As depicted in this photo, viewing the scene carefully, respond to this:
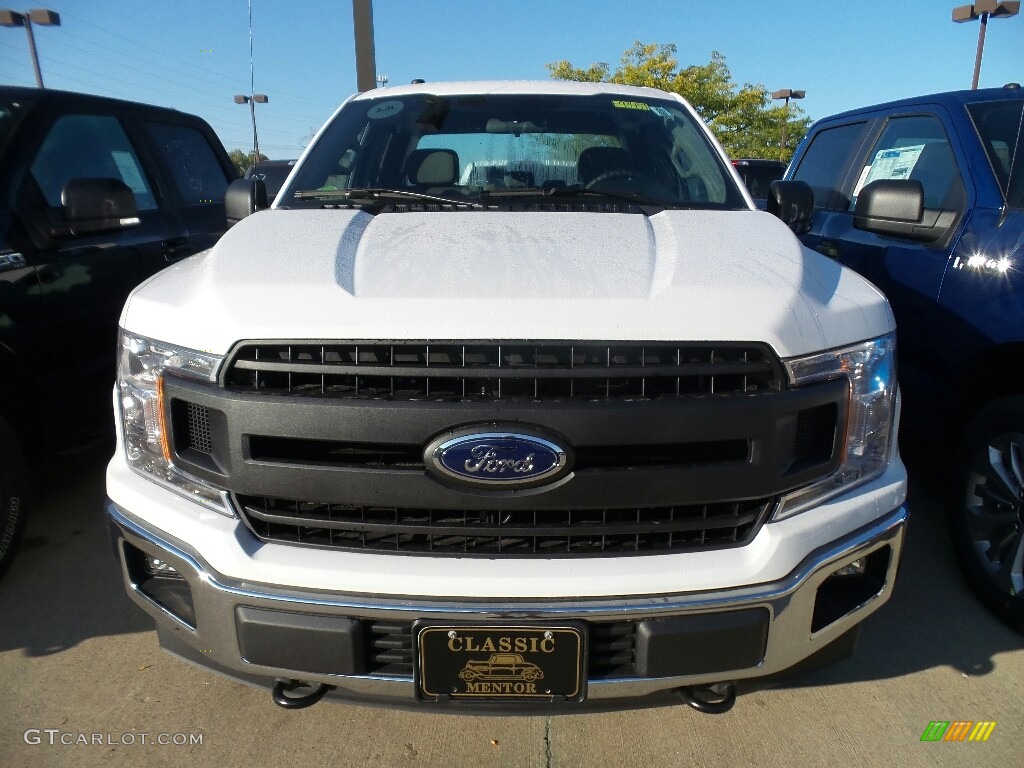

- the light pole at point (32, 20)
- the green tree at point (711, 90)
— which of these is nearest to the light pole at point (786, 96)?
the green tree at point (711, 90)

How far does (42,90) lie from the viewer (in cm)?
351

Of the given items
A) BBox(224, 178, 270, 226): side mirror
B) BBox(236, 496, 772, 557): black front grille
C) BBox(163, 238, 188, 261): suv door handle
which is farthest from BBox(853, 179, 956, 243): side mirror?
BBox(163, 238, 188, 261): suv door handle

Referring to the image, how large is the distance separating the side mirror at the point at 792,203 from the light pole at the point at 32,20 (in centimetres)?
1473

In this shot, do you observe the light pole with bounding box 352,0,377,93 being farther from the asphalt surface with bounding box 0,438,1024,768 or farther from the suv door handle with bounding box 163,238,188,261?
the asphalt surface with bounding box 0,438,1024,768

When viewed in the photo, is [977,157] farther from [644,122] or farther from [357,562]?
[357,562]

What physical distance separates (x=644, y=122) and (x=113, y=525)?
2.56 metres

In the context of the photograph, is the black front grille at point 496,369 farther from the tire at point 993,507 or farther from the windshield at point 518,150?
A: the tire at point 993,507

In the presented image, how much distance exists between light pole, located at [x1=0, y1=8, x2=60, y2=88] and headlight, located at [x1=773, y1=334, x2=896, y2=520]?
15.7 meters

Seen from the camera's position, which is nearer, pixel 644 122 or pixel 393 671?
pixel 393 671

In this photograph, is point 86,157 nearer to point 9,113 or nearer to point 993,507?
point 9,113

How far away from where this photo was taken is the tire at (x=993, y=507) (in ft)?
8.76

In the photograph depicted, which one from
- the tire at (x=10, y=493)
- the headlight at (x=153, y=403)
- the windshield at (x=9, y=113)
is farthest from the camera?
the windshield at (x=9, y=113)

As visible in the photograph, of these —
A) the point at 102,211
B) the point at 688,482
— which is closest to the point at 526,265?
the point at 688,482

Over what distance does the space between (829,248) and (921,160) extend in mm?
617
